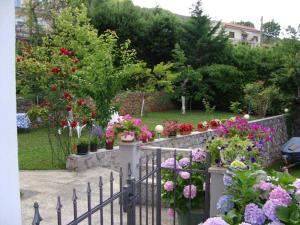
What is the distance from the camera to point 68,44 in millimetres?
12969

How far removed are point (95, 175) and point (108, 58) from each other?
3524 millimetres

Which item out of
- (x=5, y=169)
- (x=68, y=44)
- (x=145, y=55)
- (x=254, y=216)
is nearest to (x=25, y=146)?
(x=68, y=44)

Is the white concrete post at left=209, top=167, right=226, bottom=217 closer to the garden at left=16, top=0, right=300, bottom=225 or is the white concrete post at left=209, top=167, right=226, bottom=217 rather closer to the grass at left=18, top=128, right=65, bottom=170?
the garden at left=16, top=0, right=300, bottom=225

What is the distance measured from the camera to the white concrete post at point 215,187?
3430mm

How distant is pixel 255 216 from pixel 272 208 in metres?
0.13

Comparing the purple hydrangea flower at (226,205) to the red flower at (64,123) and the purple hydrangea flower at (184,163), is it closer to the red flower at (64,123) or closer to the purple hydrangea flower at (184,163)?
the purple hydrangea flower at (184,163)

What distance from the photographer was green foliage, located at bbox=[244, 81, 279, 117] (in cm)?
1512

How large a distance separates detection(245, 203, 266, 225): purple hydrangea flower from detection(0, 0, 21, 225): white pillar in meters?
1.66

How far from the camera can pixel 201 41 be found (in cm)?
2072

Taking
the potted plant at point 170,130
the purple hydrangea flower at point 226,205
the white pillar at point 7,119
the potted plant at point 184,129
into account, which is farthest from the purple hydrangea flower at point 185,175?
the potted plant at point 184,129

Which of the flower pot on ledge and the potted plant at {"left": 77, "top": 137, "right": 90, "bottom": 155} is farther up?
the flower pot on ledge

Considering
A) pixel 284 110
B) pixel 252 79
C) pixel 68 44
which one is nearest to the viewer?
pixel 68 44

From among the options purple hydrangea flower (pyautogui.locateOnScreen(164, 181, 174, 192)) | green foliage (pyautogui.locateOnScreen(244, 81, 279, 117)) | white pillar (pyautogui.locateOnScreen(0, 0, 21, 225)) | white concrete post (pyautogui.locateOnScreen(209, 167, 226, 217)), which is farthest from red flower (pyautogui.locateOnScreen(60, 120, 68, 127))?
green foliage (pyautogui.locateOnScreen(244, 81, 279, 117))

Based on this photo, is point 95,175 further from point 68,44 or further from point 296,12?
point 296,12
